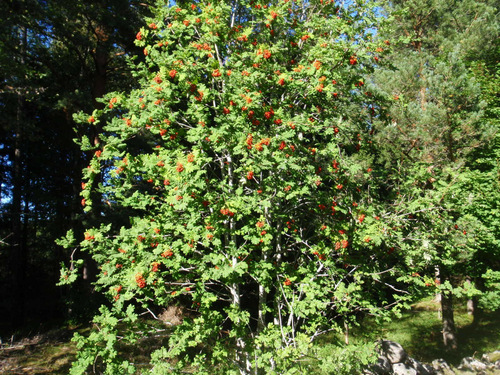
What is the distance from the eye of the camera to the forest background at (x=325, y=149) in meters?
4.29

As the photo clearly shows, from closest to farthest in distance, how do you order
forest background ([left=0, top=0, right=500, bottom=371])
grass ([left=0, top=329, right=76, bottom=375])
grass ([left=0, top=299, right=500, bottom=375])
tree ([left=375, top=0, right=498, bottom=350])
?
1. forest background ([left=0, top=0, right=500, bottom=371])
2. grass ([left=0, top=329, right=76, bottom=375])
3. grass ([left=0, top=299, right=500, bottom=375])
4. tree ([left=375, top=0, right=498, bottom=350])

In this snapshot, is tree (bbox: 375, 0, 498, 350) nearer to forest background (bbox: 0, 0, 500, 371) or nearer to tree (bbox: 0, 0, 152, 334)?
forest background (bbox: 0, 0, 500, 371)

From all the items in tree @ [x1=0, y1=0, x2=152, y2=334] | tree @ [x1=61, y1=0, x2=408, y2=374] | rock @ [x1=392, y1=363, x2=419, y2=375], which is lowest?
rock @ [x1=392, y1=363, x2=419, y2=375]

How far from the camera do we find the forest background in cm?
429

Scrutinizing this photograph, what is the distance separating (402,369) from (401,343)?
3.52 metres

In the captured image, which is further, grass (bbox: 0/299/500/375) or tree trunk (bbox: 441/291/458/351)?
tree trunk (bbox: 441/291/458/351)

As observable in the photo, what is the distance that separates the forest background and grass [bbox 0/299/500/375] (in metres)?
0.84

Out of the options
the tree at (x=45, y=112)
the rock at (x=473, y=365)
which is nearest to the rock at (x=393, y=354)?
the rock at (x=473, y=365)

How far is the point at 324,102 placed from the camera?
4.77m

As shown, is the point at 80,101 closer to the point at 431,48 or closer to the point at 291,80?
the point at 291,80

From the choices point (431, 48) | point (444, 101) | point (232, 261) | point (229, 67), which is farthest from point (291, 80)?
point (431, 48)

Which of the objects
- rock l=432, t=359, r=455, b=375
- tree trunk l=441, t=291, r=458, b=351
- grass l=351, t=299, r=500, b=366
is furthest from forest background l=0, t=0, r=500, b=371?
rock l=432, t=359, r=455, b=375

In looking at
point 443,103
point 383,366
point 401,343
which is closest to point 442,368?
point 383,366

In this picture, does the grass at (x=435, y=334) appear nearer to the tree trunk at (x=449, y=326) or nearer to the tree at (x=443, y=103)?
the tree trunk at (x=449, y=326)
